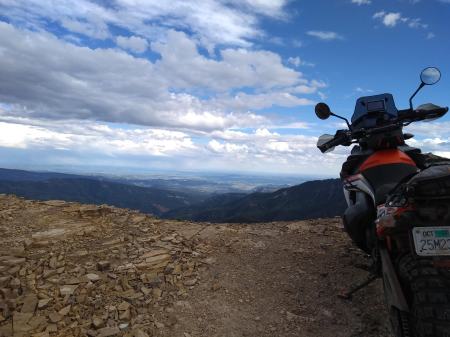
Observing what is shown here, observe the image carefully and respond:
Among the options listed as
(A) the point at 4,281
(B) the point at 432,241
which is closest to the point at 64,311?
(A) the point at 4,281

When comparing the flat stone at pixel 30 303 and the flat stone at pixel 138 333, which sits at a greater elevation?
the flat stone at pixel 30 303

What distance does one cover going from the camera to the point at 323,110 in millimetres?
5641

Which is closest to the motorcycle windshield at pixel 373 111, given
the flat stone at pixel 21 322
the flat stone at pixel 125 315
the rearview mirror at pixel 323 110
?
the rearview mirror at pixel 323 110

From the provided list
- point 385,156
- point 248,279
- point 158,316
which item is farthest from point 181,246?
point 385,156

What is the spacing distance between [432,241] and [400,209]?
41 cm

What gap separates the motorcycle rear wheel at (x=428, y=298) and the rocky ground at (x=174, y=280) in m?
2.21

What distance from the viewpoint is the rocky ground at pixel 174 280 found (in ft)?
18.1

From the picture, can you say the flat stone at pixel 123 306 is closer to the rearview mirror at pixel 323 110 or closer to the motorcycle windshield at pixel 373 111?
the rearview mirror at pixel 323 110

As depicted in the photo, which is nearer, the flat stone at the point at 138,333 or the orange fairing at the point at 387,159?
the orange fairing at the point at 387,159

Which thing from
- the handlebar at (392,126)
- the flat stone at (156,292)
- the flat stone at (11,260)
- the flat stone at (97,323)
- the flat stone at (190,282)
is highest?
the handlebar at (392,126)

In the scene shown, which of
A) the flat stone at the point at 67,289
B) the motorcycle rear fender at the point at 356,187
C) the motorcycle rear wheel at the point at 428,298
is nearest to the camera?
the motorcycle rear wheel at the point at 428,298

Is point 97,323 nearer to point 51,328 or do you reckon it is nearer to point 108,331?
point 108,331

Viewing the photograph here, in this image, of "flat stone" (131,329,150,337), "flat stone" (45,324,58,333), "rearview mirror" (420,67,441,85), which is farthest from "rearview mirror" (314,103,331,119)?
"flat stone" (45,324,58,333)

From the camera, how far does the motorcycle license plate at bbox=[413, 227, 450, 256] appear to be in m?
3.38
